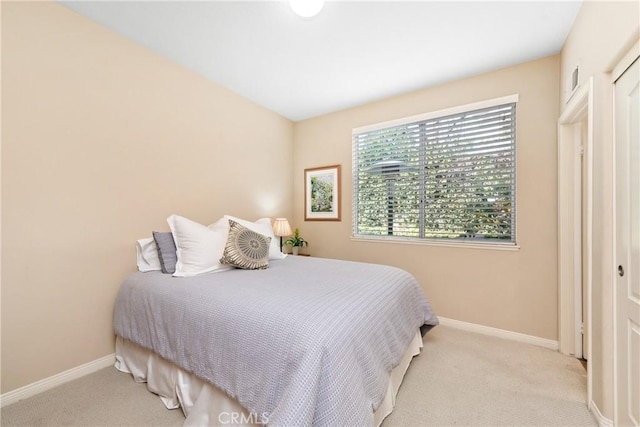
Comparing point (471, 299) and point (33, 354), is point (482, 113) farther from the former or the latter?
point (33, 354)

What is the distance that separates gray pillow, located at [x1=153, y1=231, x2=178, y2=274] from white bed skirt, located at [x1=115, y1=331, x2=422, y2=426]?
1.90ft

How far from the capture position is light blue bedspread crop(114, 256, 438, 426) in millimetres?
1072

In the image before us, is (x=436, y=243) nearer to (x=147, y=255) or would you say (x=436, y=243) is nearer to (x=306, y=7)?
(x=306, y=7)

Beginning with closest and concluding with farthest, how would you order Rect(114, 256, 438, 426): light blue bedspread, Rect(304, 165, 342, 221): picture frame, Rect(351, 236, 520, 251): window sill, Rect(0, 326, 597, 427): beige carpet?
Rect(114, 256, 438, 426): light blue bedspread < Rect(0, 326, 597, 427): beige carpet < Rect(351, 236, 520, 251): window sill < Rect(304, 165, 342, 221): picture frame

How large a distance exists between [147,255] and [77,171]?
0.80 metres

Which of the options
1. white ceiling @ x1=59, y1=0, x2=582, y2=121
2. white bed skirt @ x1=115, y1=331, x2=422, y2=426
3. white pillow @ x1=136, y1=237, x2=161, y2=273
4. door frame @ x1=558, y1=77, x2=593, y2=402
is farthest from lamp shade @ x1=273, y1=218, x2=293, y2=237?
door frame @ x1=558, y1=77, x2=593, y2=402

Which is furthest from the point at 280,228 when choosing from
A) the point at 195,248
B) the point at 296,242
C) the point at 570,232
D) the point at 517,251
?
the point at 570,232

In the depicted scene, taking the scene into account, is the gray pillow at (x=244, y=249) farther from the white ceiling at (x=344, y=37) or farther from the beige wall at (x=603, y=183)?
the beige wall at (x=603, y=183)

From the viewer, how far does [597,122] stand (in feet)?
4.95

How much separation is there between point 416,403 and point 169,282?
183 centimetres

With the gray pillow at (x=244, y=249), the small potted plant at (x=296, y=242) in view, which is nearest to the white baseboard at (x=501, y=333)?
the small potted plant at (x=296, y=242)

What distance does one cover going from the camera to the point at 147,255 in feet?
7.29

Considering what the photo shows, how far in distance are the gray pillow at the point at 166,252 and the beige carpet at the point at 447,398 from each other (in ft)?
2.68

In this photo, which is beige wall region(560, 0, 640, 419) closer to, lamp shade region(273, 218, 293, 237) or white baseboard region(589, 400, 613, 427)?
white baseboard region(589, 400, 613, 427)
